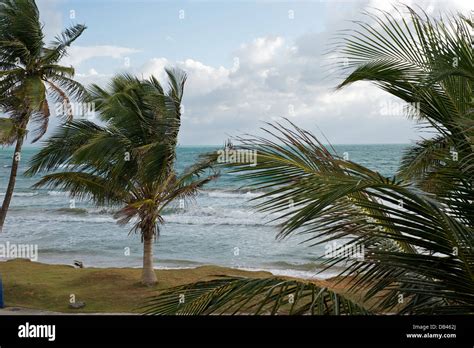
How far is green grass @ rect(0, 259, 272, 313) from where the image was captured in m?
8.56

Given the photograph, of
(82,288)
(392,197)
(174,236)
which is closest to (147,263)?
(82,288)

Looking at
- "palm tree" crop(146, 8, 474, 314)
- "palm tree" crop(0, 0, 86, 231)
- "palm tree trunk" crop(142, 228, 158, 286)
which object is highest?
"palm tree" crop(0, 0, 86, 231)

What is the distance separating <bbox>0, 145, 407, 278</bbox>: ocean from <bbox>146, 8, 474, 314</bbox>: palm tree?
425 inches

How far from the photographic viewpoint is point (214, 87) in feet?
68.0

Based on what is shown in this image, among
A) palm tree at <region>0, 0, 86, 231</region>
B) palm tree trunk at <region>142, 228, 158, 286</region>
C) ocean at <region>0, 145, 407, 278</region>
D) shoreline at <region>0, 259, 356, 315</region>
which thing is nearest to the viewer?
shoreline at <region>0, 259, 356, 315</region>

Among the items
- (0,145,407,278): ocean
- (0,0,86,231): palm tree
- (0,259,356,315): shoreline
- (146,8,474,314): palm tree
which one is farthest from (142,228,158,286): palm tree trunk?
(146,8,474,314): palm tree

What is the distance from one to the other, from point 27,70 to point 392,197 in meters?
8.39

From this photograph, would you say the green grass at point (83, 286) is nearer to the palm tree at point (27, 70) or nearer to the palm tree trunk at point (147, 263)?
the palm tree trunk at point (147, 263)

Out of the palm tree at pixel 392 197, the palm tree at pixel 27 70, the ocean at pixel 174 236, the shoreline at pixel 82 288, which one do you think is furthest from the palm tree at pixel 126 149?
the ocean at pixel 174 236

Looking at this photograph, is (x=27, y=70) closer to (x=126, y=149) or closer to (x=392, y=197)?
(x=126, y=149)

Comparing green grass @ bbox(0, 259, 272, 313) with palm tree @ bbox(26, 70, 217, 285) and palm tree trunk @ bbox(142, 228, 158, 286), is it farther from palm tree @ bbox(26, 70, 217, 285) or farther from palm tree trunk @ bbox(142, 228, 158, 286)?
palm tree @ bbox(26, 70, 217, 285)

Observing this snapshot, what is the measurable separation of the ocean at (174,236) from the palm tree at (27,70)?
19.2 feet

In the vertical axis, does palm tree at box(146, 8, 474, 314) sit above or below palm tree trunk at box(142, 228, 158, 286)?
above
